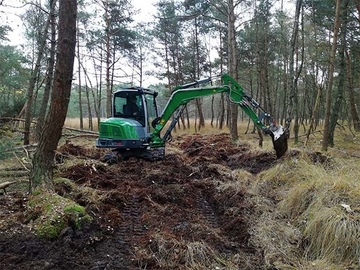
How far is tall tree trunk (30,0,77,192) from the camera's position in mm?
4602

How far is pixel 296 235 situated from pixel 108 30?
15.3 metres

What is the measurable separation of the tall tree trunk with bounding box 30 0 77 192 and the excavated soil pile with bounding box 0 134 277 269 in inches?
15.7

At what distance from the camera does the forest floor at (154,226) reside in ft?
10.7

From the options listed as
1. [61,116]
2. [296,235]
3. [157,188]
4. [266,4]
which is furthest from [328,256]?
[266,4]

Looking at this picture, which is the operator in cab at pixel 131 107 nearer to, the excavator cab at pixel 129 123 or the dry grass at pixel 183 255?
the excavator cab at pixel 129 123

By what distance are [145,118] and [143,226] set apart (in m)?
4.94

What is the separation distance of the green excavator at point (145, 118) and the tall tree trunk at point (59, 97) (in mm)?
3711

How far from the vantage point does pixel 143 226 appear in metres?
4.23

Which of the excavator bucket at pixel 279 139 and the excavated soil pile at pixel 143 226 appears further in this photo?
the excavator bucket at pixel 279 139

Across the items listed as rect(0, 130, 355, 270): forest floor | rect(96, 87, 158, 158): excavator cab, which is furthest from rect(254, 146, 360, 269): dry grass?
rect(96, 87, 158, 158): excavator cab

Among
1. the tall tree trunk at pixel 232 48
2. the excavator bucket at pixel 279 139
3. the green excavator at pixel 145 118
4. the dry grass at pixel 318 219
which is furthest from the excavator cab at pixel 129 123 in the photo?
the tall tree trunk at pixel 232 48

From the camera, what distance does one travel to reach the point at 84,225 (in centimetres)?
384

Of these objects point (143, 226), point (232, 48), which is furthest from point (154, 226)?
point (232, 48)

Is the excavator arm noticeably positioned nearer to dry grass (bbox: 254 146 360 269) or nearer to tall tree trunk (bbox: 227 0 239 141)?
dry grass (bbox: 254 146 360 269)
